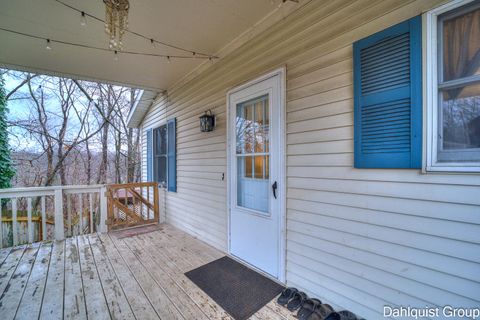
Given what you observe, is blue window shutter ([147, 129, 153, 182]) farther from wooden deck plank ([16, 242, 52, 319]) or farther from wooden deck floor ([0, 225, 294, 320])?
wooden deck plank ([16, 242, 52, 319])

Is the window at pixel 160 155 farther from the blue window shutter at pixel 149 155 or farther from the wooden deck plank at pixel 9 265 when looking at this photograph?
the wooden deck plank at pixel 9 265

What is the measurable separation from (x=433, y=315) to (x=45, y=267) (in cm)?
390

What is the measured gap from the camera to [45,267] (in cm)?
264

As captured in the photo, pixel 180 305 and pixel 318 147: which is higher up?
pixel 318 147

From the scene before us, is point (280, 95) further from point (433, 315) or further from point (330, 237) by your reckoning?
point (433, 315)

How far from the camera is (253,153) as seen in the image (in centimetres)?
262

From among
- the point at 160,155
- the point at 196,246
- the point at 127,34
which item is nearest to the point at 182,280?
the point at 196,246

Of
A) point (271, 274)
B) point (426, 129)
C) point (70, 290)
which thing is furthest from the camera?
point (271, 274)

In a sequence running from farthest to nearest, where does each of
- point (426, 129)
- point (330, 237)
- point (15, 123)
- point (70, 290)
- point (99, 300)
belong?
point (15, 123) → point (70, 290) → point (99, 300) → point (330, 237) → point (426, 129)

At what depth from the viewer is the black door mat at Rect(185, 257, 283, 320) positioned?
1922 millimetres

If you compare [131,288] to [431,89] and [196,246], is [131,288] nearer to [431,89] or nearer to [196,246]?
[196,246]

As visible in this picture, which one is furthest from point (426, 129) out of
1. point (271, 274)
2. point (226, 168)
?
point (226, 168)

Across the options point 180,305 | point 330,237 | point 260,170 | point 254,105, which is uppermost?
point 254,105

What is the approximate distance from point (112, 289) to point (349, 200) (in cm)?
246
